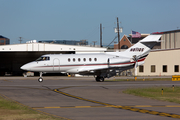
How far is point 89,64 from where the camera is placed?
120 feet

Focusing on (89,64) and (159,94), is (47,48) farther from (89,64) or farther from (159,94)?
(159,94)

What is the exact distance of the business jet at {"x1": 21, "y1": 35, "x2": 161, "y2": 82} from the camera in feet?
117

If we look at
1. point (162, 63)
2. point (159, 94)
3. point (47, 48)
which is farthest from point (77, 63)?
point (162, 63)

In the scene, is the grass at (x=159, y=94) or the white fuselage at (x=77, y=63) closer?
the grass at (x=159, y=94)

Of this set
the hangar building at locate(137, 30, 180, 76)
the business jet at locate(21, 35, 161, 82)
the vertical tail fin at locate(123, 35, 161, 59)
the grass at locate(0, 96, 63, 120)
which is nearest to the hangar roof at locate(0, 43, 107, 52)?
the hangar building at locate(137, 30, 180, 76)

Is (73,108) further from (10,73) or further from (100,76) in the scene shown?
(10,73)

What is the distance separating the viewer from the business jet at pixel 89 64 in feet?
117

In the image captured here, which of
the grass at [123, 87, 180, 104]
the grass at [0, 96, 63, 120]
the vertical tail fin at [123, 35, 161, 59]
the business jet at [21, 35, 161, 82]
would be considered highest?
the vertical tail fin at [123, 35, 161, 59]

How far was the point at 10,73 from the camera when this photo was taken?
3014 inches

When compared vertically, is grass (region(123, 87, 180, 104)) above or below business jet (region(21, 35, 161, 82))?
below

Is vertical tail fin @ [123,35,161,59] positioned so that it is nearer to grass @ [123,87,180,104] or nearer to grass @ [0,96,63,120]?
grass @ [123,87,180,104]

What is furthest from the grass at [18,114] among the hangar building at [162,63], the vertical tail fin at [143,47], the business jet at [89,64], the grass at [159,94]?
the hangar building at [162,63]

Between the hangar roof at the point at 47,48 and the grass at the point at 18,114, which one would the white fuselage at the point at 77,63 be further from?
the grass at the point at 18,114

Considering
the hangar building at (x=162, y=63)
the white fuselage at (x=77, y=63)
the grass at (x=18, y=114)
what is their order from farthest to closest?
the hangar building at (x=162, y=63)
the white fuselage at (x=77, y=63)
the grass at (x=18, y=114)
